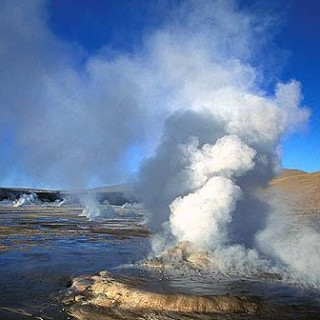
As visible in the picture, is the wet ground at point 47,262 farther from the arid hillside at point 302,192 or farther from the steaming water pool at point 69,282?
the arid hillside at point 302,192

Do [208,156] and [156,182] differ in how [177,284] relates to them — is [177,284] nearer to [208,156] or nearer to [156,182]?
[208,156]

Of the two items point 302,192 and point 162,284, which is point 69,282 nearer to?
point 162,284

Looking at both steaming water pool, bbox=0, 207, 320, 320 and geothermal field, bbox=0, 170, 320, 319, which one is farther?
geothermal field, bbox=0, 170, 320, 319

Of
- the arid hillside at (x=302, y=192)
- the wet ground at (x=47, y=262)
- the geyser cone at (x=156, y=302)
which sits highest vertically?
the arid hillside at (x=302, y=192)

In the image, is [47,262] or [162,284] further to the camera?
[47,262]

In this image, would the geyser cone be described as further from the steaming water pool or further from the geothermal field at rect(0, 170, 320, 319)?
the steaming water pool

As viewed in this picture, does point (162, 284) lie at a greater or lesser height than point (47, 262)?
lesser

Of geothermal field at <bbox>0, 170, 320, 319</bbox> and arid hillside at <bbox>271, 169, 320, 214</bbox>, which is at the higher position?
arid hillside at <bbox>271, 169, 320, 214</bbox>

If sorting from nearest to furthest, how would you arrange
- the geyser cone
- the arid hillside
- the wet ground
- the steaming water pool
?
the steaming water pool → the geyser cone → the wet ground → the arid hillside

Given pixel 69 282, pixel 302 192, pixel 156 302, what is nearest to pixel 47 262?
pixel 69 282

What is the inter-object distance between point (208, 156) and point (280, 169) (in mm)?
4180

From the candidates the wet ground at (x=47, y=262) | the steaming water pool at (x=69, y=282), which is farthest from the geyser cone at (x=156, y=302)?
the wet ground at (x=47, y=262)

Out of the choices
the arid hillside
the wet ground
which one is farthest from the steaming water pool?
the arid hillside

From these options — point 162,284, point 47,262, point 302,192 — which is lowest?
point 162,284
